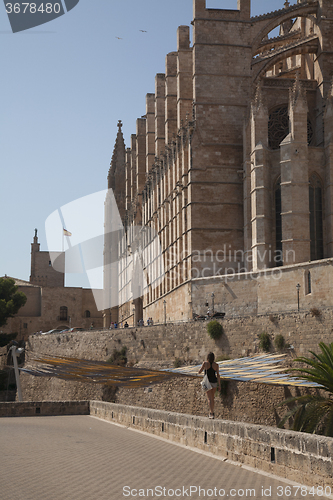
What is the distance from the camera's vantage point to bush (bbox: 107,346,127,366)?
94.0ft

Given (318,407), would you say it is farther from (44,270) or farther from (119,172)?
(44,270)

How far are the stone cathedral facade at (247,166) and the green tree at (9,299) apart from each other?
1799 cm

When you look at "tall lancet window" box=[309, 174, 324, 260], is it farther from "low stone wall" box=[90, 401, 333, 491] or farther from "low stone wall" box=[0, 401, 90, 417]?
"low stone wall" box=[90, 401, 333, 491]

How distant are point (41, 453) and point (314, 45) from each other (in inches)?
1038

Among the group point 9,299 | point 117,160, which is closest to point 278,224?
point 9,299

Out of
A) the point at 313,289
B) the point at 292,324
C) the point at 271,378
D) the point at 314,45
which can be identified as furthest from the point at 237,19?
the point at 271,378

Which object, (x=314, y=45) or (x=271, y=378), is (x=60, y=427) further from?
(x=314, y=45)

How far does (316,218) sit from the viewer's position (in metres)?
27.0

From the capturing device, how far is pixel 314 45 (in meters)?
29.5

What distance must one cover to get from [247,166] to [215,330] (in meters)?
9.18

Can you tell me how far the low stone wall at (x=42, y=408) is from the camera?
13883mm

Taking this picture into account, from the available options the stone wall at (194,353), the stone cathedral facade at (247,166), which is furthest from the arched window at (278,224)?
the stone wall at (194,353)

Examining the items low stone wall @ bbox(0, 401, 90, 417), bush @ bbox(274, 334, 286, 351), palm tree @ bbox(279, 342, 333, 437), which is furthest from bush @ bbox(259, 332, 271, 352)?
low stone wall @ bbox(0, 401, 90, 417)

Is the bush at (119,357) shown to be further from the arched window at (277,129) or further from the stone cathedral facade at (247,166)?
the arched window at (277,129)
